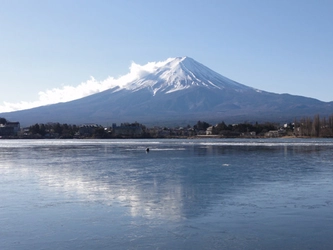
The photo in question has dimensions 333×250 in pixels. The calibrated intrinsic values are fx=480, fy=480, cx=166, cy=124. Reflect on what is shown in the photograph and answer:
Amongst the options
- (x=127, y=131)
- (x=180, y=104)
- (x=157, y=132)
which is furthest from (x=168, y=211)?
(x=180, y=104)

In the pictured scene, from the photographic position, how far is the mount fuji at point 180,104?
5207 inches

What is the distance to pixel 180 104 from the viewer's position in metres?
153

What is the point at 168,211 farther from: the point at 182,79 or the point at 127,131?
the point at 182,79

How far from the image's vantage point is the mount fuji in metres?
132

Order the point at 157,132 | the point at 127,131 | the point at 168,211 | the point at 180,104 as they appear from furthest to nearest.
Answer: the point at 180,104 < the point at 157,132 < the point at 127,131 < the point at 168,211

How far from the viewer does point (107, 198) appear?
8414 mm

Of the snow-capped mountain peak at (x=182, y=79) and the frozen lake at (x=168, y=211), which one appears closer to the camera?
the frozen lake at (x=168, y=211)

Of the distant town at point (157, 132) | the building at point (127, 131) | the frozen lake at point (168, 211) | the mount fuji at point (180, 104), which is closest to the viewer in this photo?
the frozen lake at point (168, 211)

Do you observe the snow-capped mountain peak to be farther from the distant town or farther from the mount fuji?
the distant town

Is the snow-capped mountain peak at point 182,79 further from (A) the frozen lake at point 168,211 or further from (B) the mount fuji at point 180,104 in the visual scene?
(A) the frozen lake at point 168,211

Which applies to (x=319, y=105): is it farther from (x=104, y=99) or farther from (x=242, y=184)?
(x=242, y=184)

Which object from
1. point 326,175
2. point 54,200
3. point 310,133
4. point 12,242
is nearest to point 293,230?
point 12,242

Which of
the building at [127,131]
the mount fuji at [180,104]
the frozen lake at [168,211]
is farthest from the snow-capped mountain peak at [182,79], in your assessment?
the frozen lake at [168,211]

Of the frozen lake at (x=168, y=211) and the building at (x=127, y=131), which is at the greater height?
the building at (x=127, y=131)
